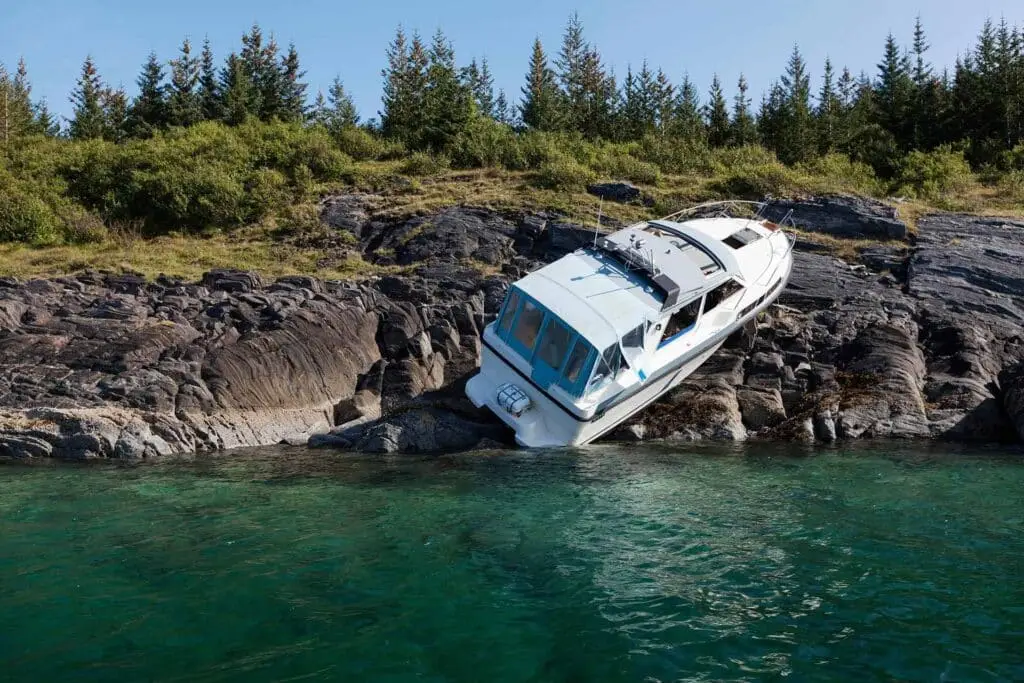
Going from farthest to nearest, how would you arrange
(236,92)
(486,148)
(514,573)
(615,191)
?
(236,92) → (486,148) → (615,191) → (514,573)

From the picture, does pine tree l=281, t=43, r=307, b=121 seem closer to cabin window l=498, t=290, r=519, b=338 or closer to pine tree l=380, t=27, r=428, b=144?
pine tree l=380, t=27, r=428, b=144

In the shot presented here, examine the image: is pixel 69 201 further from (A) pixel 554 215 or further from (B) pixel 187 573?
(B) pixel 187 573

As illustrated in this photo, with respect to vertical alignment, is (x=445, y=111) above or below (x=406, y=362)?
above

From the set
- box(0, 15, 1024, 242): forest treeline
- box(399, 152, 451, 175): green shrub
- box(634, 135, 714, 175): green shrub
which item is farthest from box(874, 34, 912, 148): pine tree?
box(399, 152, 451, 175): green shrub

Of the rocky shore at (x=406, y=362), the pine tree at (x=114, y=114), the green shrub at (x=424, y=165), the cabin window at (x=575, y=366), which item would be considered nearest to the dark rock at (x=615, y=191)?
the green shrub at (x=424, y=165)

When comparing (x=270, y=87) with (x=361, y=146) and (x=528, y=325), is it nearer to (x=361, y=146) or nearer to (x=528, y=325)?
(x=361, y=146)

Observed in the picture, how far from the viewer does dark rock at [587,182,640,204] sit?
31156 mm

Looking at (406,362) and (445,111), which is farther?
(445,111)

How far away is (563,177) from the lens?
3183cm

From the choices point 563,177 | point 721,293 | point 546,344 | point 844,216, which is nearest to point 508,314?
point 546,344

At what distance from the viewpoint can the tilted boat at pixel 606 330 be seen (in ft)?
57.7

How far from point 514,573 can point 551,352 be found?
26.7 ft

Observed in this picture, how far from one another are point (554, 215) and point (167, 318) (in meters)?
13.8

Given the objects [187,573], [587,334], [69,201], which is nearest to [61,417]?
[187,573]
